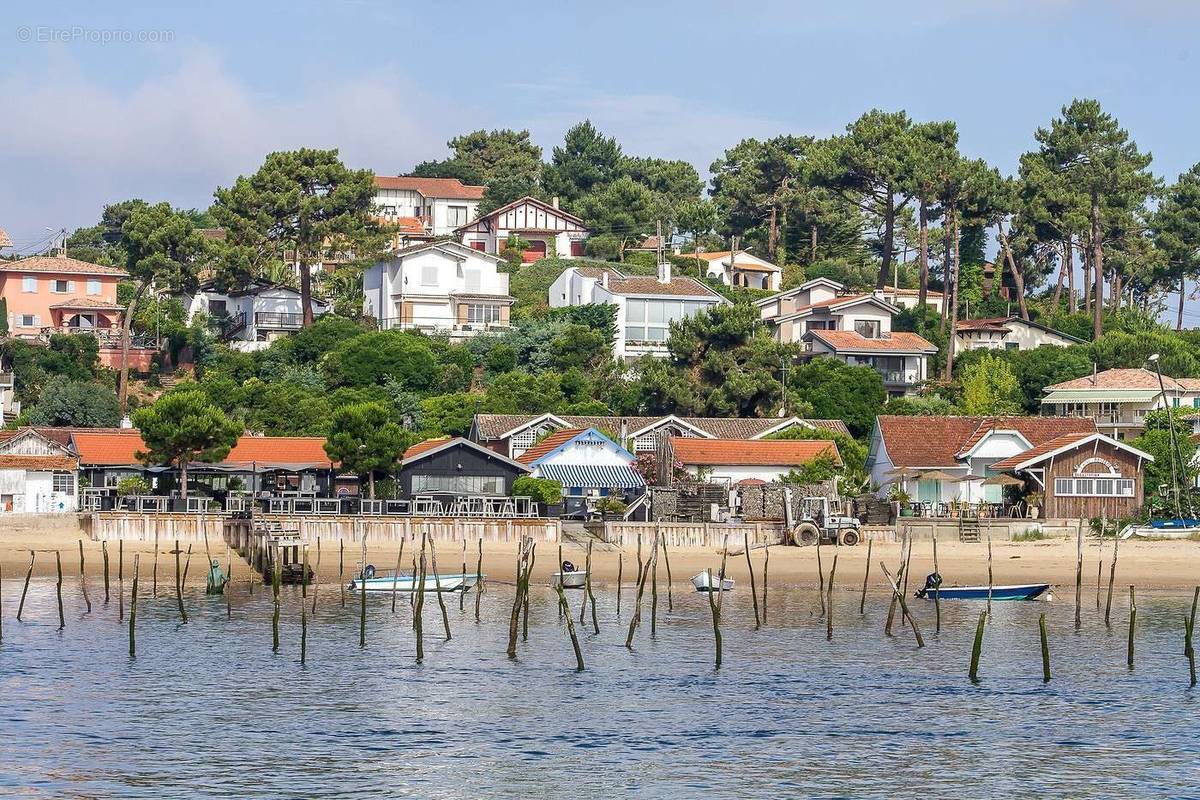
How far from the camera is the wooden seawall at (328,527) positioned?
66.9m

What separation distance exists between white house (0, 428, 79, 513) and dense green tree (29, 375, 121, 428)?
1831cm

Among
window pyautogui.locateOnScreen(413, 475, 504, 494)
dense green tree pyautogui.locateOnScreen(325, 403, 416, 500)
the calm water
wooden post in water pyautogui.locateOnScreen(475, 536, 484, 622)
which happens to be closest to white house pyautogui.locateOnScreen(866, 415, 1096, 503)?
window pyautogui.locateOnScreen(413, 475, 504, 494)

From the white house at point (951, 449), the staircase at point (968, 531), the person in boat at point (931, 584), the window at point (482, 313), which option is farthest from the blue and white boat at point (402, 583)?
the window at point (482, 313)

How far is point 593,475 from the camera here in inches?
3073

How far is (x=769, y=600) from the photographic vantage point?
202 ft

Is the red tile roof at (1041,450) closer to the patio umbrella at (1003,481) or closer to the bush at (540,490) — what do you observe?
the patio umbrella at (1003,481)

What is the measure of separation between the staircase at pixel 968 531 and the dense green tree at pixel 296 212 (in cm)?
5029

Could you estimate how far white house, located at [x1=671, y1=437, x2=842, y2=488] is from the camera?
7906cm

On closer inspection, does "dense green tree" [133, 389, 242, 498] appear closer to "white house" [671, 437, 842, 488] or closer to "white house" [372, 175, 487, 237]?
"white house" [671, 437, 842, 488]

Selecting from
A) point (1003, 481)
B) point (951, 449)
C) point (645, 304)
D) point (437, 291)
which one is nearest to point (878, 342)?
point (645, 304)

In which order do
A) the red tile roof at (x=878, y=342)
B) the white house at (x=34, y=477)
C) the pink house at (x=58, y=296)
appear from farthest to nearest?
the pink house at (x=58, y=296)
the red tile roof at (x=878, y=342)
the white house at (x=34, y=477)

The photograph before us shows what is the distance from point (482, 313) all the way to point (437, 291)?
137 inches

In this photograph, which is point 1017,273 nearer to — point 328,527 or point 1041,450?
point 1041,450

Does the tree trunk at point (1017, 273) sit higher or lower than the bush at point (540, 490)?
higher
